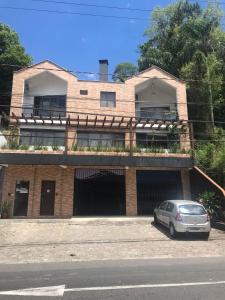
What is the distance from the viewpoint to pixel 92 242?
1368 centimetres

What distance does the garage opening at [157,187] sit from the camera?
2342 cm

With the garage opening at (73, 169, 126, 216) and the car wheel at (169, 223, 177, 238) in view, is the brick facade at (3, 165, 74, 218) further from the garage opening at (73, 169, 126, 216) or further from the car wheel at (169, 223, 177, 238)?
the car wheel at (169, 223, 177, 238)

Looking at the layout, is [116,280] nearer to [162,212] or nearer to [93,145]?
[162,212]

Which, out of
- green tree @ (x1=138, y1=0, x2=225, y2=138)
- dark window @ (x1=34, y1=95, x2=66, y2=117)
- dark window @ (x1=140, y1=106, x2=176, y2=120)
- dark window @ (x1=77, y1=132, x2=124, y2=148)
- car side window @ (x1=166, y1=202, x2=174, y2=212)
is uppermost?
green tree @ (x1=138, y1=0, x2=225, y2=138)

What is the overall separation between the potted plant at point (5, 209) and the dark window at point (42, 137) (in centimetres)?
491

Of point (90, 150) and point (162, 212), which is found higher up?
point (90, 150)

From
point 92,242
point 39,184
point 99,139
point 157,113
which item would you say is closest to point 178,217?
point 92,242

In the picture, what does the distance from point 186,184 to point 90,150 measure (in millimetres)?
7342

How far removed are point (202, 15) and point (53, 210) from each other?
27860mm

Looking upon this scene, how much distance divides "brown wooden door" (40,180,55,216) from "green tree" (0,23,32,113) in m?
15.9

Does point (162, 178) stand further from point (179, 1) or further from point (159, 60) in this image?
point (179, 1)

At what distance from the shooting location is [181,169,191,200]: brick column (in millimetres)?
23453

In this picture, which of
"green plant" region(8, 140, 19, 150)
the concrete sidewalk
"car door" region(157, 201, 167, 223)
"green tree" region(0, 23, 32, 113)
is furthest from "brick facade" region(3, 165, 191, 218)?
"green tree" region(0, 23, 32, 113)

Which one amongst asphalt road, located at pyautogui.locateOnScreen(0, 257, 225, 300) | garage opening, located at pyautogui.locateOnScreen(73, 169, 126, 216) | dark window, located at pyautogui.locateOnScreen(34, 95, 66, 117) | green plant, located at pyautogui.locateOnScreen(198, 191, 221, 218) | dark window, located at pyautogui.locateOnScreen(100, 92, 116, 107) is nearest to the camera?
asphalt road, located at pyautogui.locateOnScreen(0, 257, 225, 300)
